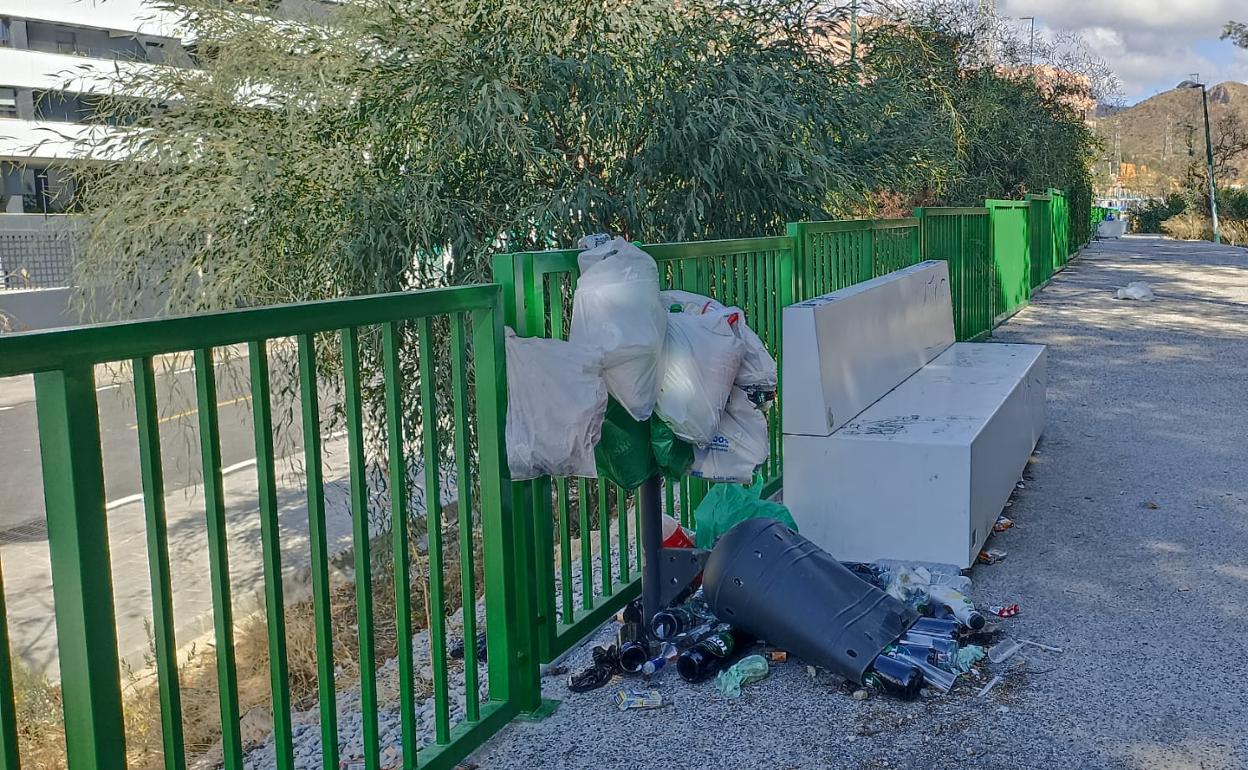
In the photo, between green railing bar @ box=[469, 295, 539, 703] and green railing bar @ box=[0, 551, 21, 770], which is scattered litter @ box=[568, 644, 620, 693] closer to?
green railing bar @ box=[469, 295, 539, 703]

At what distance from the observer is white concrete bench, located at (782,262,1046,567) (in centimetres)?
477

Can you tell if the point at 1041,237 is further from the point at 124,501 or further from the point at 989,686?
the point at 989,686

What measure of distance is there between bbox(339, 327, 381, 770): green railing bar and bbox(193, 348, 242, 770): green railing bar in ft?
1.30

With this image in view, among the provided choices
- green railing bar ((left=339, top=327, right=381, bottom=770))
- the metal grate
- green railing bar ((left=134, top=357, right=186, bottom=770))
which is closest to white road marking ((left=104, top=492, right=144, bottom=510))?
green railing bar ((left=339, top=327, right=381, bottom=770))

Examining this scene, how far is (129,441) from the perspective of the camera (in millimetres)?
12891

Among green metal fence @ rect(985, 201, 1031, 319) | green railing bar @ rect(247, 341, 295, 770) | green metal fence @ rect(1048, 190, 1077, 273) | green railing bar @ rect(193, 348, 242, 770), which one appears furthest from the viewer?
green metal fence @ rect(1048, 190, 1077, 273)

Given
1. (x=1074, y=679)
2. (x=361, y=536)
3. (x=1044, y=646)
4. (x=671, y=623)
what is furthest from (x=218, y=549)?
(x=1044, y=646)

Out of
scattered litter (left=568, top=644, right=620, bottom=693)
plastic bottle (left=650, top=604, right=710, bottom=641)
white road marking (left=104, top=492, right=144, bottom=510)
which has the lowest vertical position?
white road marking (left=104, top=492, right=144, bottom=510)

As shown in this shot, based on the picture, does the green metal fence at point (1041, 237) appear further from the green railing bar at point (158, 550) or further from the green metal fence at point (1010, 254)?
the green railing bar at point (158, 550)

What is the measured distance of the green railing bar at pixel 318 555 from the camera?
2625 mm

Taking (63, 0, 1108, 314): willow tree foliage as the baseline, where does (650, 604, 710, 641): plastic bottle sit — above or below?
below

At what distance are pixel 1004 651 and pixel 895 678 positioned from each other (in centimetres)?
59

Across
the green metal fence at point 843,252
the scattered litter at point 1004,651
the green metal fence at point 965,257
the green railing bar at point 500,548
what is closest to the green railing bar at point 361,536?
the green railing bar at point 500,548

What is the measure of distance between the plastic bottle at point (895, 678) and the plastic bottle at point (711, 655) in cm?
46
